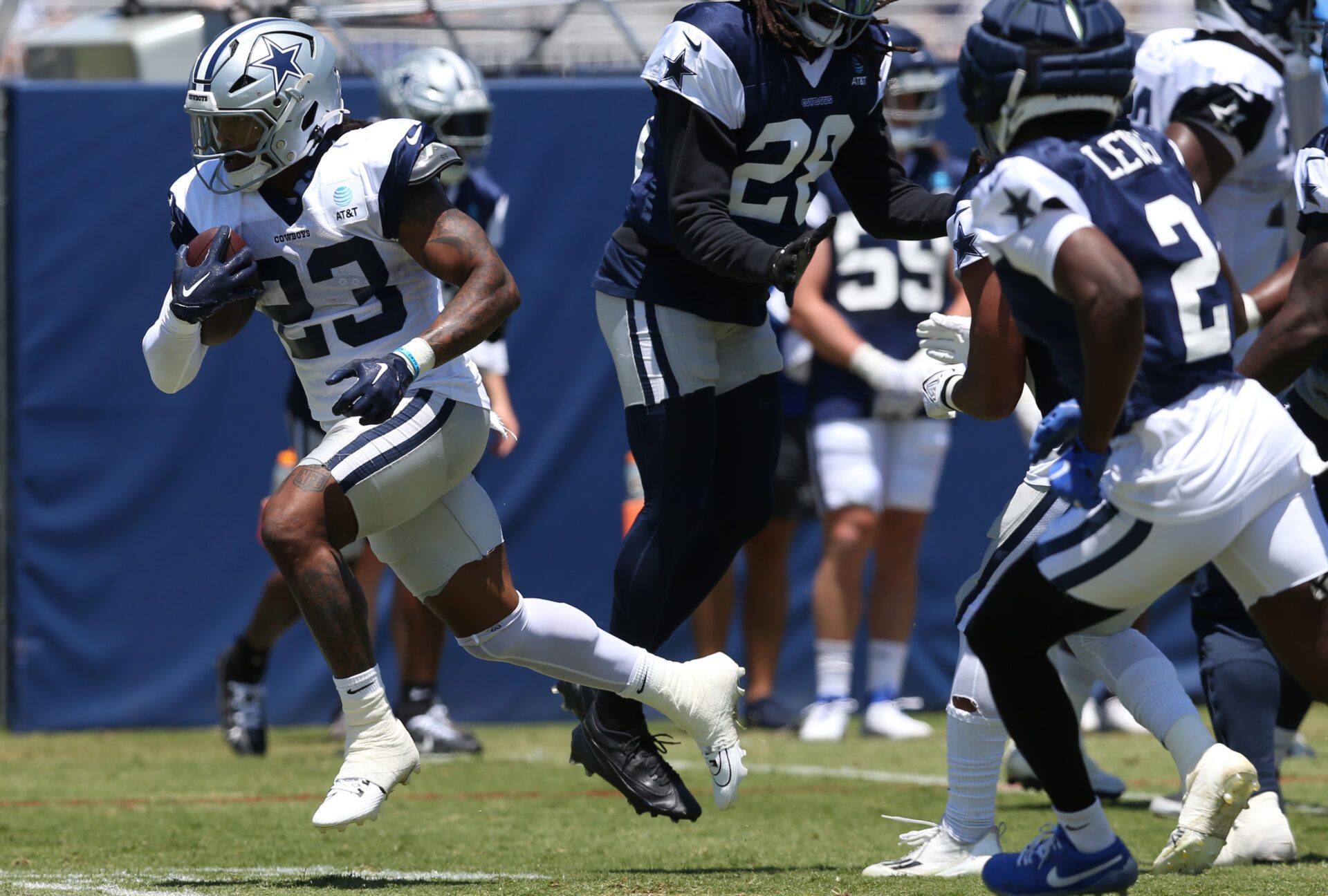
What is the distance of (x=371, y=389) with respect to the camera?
384 centimetres

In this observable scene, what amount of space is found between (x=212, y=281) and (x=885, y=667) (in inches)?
161

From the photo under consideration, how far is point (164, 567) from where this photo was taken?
→ 8086mm

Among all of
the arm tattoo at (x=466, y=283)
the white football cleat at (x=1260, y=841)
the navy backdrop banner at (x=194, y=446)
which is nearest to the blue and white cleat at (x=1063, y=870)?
the white football cleat at (x=1260, y=841)

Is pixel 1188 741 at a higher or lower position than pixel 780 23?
lower

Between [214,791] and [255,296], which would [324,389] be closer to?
[255,296]

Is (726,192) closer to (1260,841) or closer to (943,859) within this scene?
(943,859)

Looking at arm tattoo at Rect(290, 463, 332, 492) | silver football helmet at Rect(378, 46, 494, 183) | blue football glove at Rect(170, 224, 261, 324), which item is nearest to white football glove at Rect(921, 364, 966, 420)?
arm tattoo at Rect(290, 463, 332, 492)

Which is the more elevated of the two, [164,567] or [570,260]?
[570,260]

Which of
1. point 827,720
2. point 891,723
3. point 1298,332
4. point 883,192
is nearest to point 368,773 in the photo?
point 883,192

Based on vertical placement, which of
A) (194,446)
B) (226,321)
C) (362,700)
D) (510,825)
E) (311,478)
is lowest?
(194,446)

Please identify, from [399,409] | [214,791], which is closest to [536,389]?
[214,791]

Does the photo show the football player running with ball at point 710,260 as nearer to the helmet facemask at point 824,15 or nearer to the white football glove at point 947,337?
the helmet facemask at point 824,15

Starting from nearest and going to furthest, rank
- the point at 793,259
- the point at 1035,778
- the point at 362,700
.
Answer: the point at 793,259 → the point at 362,700 → the point at 1035,778

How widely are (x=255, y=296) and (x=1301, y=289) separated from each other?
233cm
